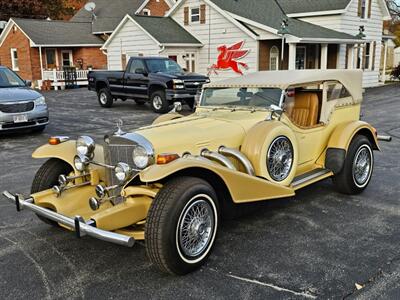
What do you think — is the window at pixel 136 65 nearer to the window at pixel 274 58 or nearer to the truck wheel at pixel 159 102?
the truck wheel at pixel 159 102

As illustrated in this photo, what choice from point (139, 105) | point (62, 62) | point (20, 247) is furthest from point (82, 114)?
point (62, 62)

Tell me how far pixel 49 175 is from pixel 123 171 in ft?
3.91

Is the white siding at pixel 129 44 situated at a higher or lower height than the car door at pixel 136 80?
higher

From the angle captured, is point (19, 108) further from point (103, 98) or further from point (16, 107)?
point (103, 98)

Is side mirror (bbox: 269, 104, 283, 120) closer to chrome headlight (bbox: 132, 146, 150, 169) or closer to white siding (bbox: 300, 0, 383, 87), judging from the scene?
chrome headlight (bbox: 132, 146, 150, 169)

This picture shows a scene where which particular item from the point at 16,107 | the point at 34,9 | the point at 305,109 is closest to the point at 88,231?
→ the point at 305,109

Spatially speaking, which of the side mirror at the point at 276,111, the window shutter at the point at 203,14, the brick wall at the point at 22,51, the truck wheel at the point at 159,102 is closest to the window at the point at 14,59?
the brick wall at the point at 22,51

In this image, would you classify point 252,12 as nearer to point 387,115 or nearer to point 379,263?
point 387,115

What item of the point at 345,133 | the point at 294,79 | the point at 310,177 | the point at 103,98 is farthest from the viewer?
the point at 103,98

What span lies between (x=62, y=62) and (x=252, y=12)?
48.5 feet

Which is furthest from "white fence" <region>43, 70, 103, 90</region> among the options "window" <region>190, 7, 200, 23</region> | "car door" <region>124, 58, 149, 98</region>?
"car door" <region>124, 58, 149, 98</region>

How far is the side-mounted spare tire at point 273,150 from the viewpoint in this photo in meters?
4.47

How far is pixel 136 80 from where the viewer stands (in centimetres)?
1573

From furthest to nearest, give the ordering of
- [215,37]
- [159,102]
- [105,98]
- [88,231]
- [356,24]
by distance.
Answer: [356,24]
[215,37]
[105,98]
[159,102]
[88,231]
